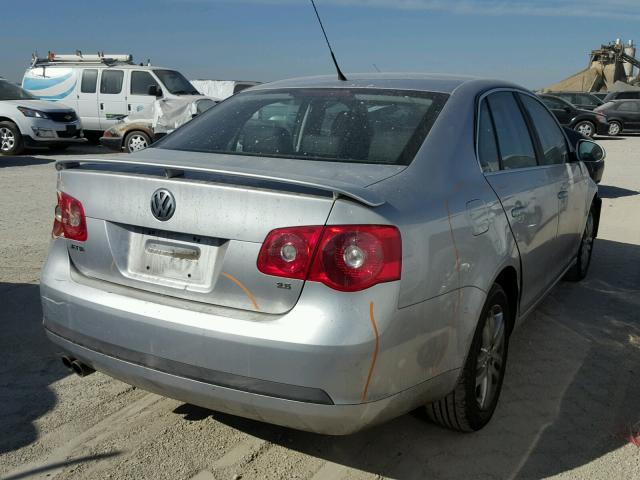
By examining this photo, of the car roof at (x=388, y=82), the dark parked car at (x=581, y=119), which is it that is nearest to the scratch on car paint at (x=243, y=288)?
the car roof at (x=388, y=82)

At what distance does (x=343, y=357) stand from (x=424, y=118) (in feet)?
4.39

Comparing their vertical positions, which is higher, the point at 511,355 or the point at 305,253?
the point at 305,253

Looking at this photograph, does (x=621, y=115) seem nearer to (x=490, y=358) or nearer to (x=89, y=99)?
(x=89, y=99)

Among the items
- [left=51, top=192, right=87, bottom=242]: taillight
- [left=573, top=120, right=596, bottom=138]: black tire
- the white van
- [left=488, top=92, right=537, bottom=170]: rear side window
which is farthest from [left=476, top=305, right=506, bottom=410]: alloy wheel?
[left=573, top=120, right=596, bottom=138]: black tire

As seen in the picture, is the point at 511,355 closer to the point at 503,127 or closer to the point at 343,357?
the point at 503,127

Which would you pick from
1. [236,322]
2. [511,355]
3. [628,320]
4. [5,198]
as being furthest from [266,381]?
[5,198]

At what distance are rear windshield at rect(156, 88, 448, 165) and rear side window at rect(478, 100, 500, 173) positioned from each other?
0.85 ft

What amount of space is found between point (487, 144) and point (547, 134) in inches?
53.4

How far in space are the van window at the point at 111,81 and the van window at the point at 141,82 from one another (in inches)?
15.4

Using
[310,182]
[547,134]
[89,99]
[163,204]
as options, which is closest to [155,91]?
[89,99]

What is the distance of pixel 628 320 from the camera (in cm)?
498

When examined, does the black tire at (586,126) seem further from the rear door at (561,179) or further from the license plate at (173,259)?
the license plate at (173,259)

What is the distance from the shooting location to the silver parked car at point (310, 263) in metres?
2.39

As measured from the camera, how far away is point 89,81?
57.4 ft
